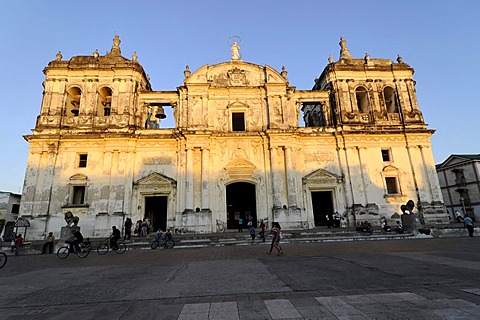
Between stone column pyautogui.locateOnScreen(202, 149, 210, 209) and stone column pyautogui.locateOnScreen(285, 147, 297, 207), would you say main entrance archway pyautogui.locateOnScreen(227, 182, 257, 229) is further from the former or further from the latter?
stone column pyautogui.locateOnScreen(285, 147, 297, 207)

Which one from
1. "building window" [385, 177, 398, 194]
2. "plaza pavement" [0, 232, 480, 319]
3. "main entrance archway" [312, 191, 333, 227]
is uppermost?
"building window" [385, 177, 398, 194]

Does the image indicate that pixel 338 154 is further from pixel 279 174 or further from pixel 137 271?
pixel 137 271

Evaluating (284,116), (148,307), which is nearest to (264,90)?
(284,116)

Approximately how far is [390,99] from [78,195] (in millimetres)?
28370

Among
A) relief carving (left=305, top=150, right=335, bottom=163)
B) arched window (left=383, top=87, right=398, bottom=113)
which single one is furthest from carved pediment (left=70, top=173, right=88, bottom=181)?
arched window (left=383, top=87, right=398, bottom=113)

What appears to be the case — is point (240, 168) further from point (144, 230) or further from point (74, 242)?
point (74, 242)

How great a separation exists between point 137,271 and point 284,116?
17540mm

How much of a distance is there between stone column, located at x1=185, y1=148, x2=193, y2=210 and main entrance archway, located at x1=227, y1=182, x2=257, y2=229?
11.9 feet

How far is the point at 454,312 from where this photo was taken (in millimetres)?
3352

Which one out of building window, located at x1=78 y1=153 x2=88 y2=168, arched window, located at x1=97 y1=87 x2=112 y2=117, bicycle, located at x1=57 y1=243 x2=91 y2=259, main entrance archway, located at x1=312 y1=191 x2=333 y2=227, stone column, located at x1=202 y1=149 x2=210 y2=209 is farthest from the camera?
arched window, located at x1=97 y1=87 x2=112 y2=117

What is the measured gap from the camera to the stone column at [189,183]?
1958cm

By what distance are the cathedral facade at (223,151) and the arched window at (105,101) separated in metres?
0.13

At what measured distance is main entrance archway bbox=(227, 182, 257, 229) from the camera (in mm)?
22516

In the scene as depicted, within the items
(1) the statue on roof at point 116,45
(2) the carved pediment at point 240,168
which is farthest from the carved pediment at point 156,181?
(1) the statue on roof at point 116,45
